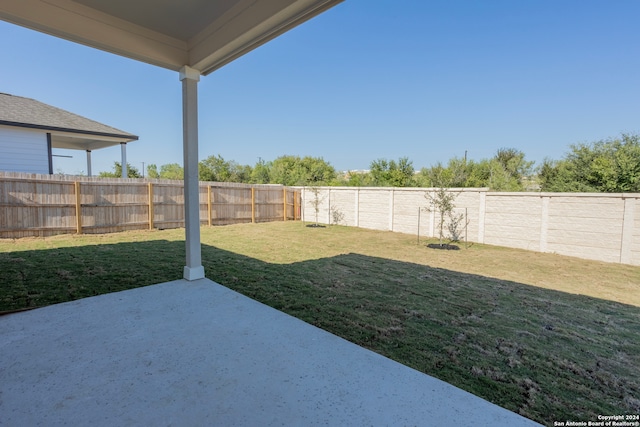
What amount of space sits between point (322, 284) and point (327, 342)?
1.86 meters

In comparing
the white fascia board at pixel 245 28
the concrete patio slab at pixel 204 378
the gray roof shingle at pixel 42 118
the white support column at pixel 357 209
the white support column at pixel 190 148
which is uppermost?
the gray roof shingle at pixel 42 118

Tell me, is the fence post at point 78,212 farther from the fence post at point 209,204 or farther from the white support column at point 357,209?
the white support column at point 357,209

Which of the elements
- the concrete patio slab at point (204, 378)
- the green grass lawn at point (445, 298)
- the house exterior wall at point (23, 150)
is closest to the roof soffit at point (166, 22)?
the concrete patio slab at point (204, 378)

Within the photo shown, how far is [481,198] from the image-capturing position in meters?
8.08

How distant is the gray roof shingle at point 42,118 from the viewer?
27.8 feet

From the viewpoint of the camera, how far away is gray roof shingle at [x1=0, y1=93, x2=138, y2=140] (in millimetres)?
8461

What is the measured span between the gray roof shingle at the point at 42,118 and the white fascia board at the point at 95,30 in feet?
27.8

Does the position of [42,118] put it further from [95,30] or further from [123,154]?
[95,30]

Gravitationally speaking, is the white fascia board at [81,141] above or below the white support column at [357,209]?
above

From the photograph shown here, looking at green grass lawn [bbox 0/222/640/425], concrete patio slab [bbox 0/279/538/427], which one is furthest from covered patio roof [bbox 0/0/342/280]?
green grass lawn [bbox 0/222/640/425]

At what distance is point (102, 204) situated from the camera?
28.2ft

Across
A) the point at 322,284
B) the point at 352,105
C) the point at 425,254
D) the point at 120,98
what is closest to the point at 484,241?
the point at 425,254

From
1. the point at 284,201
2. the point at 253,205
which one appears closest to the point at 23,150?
the point at 253,205

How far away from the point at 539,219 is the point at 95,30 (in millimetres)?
9120
